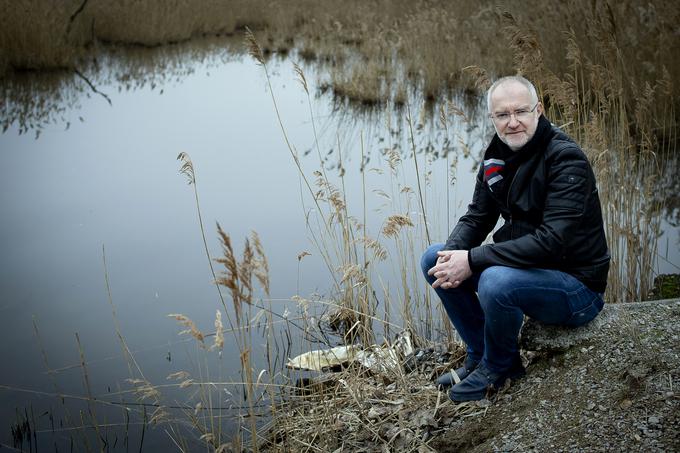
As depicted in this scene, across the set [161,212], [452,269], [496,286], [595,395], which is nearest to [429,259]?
[452,269]

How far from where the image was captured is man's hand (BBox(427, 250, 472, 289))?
297 centimetres

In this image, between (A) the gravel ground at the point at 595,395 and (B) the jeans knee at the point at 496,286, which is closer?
(A) the gravel ground at the point at 595,395

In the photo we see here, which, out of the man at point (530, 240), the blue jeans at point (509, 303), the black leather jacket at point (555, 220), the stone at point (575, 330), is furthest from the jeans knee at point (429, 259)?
the stone at point (575, 330)

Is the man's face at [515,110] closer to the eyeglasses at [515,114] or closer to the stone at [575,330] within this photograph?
the eyeglasses at [515,114]

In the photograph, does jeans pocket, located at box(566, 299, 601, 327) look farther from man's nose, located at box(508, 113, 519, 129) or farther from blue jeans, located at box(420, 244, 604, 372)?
man's nose, located at box(508, 113, 519, 129)

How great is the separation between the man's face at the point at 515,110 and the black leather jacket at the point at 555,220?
0.09m

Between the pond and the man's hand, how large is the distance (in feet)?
4.29

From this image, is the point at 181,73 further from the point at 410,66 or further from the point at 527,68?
the point at 527,68

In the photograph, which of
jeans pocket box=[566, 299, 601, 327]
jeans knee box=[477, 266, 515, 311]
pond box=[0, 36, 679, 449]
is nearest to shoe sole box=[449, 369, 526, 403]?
jeans pocket box=[566, 299, 601, 327]

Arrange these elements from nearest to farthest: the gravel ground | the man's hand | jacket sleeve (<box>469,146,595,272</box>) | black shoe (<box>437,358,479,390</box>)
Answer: the gravel ground < jacket sleeve (<box>469,146,595,272</box>) < the man's hand < black shoe (<box>437,358,479,390</box>)

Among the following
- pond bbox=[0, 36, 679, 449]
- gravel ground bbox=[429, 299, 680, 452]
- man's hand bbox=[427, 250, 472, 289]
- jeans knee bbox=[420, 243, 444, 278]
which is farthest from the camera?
pond bbox=[0, 36, 679, 449]

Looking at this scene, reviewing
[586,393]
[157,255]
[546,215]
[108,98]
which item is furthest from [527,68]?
[108,98]

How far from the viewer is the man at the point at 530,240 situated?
2.79 metres

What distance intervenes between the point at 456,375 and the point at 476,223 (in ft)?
2.23
